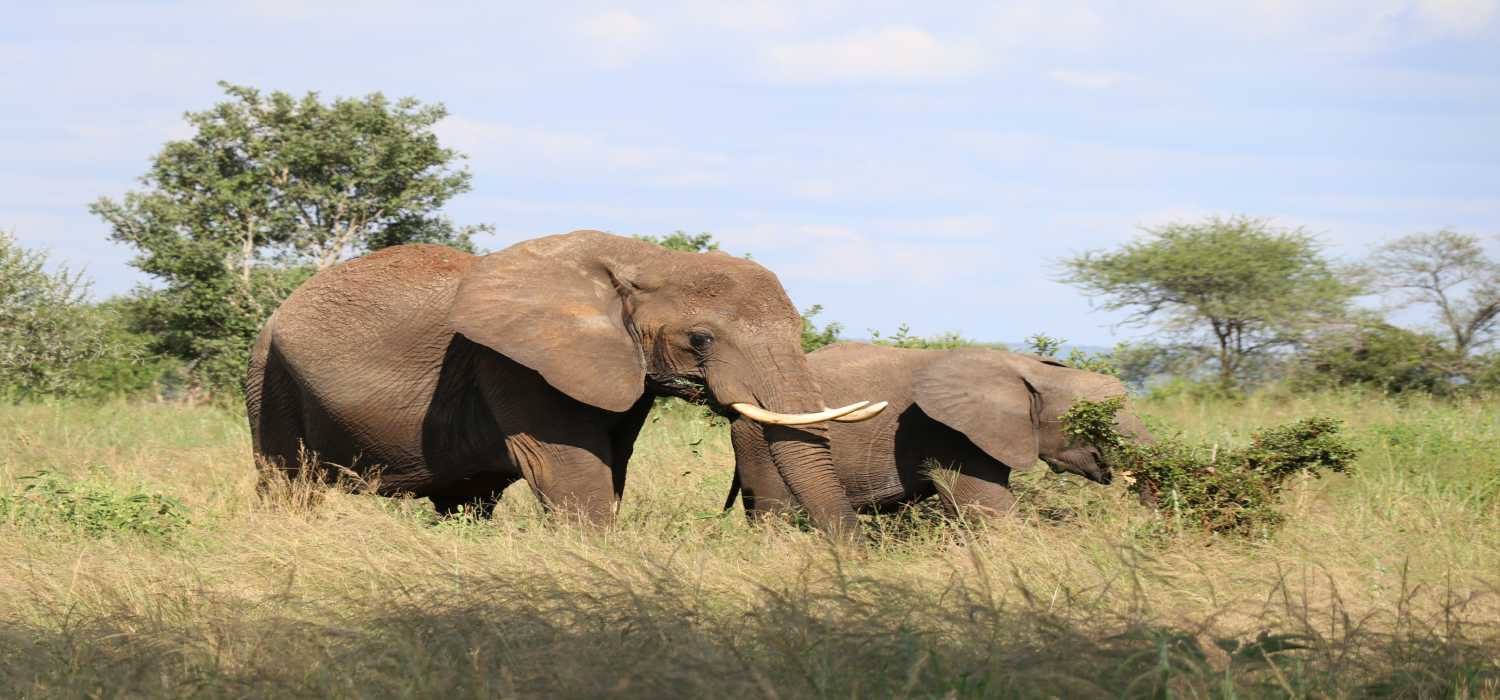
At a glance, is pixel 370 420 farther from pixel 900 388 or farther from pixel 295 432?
pixel 900 388

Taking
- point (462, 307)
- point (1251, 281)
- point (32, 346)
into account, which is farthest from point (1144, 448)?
point (32, 346)

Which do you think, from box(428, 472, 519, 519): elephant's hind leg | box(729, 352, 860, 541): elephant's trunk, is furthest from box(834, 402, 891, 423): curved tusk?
→ box(428, 472, 519, 519): elephant's hind leg

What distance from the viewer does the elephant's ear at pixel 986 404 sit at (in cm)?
855

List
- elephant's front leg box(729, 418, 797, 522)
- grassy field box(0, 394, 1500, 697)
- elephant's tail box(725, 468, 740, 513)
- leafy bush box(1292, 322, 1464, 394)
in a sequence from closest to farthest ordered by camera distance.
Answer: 1. grassy field box(0, 394, 1500, 697)
2. elephant's front leg box(729, 418, 797, 522)
3. elephant's tail box(725, 468, 740, 513)
4. leafy bush box(1292, 322, 1464, 394)

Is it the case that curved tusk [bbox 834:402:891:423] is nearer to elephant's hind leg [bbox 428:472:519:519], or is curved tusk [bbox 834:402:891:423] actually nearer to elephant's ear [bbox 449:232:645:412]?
elephant's ear [bbox 449:232:645:412]

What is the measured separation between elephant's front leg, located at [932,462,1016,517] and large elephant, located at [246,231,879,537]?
97cm

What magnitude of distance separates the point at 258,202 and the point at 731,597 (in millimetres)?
16946

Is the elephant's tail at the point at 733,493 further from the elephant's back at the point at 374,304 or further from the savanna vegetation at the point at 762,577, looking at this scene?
the elephant's back at the point at 374,304

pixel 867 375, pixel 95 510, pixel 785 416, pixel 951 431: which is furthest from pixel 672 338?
pixel 95 510

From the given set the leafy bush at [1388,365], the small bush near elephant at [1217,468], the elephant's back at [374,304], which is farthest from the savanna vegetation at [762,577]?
the leafy bush at [1388,365]

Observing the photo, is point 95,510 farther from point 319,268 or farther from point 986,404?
point 319,268

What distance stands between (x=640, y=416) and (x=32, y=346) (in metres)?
15.1

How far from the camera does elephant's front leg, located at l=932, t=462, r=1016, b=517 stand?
8609 mm

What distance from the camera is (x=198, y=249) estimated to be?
20672 mm
